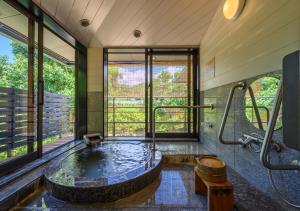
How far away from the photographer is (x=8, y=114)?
70.7 inches

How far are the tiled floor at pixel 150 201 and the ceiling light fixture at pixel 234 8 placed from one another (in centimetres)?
187

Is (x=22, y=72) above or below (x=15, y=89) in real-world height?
above

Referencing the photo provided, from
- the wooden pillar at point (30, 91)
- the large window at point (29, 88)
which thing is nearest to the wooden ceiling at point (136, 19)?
the large window at point (29, 88)

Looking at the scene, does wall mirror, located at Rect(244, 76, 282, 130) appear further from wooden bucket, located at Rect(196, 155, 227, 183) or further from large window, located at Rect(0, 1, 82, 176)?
large window, located at Rect(0, 1, 82, 176)

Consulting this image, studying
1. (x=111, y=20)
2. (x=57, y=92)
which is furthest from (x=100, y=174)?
(x=111, y=20)

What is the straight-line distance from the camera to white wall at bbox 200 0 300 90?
1205 millimetres

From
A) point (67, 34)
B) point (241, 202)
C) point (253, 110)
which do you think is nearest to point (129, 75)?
point (67, 34)

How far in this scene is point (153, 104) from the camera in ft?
11.9

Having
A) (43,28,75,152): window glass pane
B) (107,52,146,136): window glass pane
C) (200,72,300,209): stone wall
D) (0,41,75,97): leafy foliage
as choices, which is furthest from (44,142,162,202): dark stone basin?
(107,52,146,136): window glass pane

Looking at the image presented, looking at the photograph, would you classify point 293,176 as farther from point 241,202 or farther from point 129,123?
point 129,123

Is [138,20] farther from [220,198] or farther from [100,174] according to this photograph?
[220,198]

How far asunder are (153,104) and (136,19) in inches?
62.2

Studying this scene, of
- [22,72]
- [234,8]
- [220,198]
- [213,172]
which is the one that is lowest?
[220,198]

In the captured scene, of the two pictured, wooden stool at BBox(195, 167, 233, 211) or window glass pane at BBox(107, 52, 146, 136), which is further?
window glass pane at BBox(107, 52, 146, 136)
